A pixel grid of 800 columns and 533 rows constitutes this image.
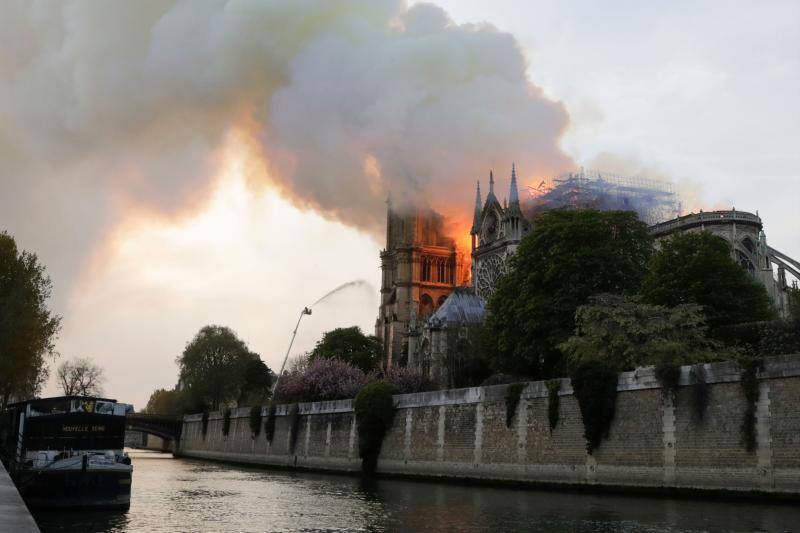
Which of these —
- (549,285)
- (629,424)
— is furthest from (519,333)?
(629,424)

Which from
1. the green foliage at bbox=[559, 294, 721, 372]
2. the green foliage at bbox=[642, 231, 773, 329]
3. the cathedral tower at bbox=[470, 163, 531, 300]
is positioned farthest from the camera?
the cathedral tower at bbox=[470, 163, 531, 300]

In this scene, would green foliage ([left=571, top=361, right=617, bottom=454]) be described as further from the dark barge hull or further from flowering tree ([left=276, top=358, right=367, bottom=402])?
flowering tree ([left=276, top=358, right=367, bottom=402])

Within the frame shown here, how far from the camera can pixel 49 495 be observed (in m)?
22.3

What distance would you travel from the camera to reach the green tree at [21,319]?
36.1 metres

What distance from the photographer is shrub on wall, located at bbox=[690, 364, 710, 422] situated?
82.3 ft

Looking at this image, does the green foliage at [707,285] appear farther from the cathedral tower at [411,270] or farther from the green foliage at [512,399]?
the cathedral tower at [411,270]

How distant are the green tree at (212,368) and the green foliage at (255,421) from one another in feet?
96.3

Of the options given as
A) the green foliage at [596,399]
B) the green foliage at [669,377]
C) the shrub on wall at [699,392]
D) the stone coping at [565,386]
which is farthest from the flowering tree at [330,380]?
the shrub on wall at [699,392]

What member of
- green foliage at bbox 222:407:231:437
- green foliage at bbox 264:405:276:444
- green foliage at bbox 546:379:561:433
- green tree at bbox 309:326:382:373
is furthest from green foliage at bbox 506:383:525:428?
green tree at bbox 309:326:382:373

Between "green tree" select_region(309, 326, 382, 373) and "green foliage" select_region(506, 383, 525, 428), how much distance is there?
54801 millimetres

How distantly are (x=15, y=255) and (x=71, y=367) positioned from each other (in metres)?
61.5

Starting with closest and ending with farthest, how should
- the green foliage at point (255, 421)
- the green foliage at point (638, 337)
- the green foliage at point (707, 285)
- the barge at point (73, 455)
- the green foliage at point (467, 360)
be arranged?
the barge at point (73, 455), the green foliage at point (638, 337), the green foliage at point (707, 285), the green foliage at point (467, 360), the green foliage at point (255, 421)

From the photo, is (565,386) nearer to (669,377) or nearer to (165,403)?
(669,377)

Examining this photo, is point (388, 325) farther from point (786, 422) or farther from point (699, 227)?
point (786, 422)
